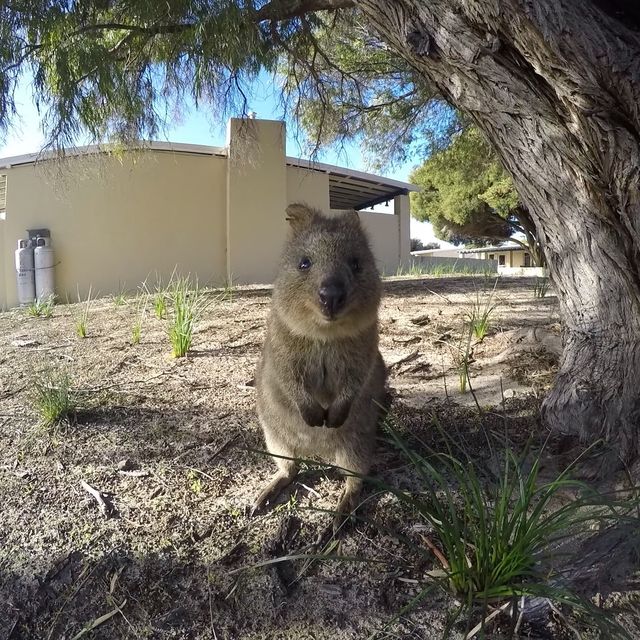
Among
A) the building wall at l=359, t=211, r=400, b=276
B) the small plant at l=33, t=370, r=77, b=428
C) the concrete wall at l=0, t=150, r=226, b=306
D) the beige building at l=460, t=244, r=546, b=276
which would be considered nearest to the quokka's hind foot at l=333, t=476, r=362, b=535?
the small plant at l=33, t=370, r=77, b=428

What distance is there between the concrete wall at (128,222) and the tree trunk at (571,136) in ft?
27.4

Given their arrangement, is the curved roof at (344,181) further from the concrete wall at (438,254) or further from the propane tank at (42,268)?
the concrete wall at (438,254)

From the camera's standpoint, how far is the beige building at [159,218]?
391 inches

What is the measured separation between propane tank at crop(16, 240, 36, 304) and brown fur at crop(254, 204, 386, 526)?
893 cm

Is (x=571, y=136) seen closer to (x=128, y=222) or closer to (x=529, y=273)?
(x=128, y=222)

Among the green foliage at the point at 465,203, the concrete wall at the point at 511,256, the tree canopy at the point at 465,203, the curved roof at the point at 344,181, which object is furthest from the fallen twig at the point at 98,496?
the concrete wall at the point at 511,256

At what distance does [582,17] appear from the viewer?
165cm

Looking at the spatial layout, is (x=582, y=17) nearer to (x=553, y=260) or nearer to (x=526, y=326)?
(x=553, y=260)

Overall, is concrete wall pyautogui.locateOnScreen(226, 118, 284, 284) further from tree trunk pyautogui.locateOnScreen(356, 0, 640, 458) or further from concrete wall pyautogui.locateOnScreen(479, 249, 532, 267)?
concrete wall pyautogui.locateOnScreen(479, 249, 532, 267)

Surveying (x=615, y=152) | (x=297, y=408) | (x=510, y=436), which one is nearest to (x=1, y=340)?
(x=297, y=408)

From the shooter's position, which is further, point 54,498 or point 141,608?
point 54,498

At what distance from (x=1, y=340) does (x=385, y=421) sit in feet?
13.5

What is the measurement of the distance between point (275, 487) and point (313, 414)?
38cm

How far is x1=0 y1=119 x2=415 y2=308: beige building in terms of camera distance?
9.94 m
